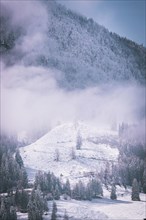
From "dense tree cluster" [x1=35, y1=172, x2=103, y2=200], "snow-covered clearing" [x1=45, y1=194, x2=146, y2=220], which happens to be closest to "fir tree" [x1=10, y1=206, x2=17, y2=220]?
"snow-covered clearing" [x1=45, y1=194, x2=146, y2=220]

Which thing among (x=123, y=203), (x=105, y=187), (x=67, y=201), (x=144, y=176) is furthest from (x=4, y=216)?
(x=144, y=176)

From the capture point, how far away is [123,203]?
150750 mm

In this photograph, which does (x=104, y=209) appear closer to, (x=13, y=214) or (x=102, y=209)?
(x=102, y=209)

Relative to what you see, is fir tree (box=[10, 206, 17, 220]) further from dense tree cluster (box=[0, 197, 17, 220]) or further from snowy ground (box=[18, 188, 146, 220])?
snowy ground (box=[18, 188, 146, 220])

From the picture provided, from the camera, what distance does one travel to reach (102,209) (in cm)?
13238

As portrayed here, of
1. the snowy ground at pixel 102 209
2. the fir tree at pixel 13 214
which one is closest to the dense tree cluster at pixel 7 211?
the fir tree at pixel 13 214

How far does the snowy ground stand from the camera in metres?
117

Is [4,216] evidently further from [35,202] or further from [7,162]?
[7,162]

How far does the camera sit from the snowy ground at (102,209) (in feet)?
382

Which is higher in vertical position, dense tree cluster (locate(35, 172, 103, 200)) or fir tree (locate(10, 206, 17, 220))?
dense tree cluster (locate(35, 172, 103, 200))

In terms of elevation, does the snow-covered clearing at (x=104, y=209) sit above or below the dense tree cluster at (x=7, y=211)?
below

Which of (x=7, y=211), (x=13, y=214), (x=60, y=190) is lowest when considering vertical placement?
(x=13, y=214)

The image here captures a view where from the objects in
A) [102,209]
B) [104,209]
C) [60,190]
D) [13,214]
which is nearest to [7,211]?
[13,214]

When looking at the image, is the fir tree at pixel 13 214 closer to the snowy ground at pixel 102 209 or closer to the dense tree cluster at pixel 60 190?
the snowy ground at pixel 102 209
